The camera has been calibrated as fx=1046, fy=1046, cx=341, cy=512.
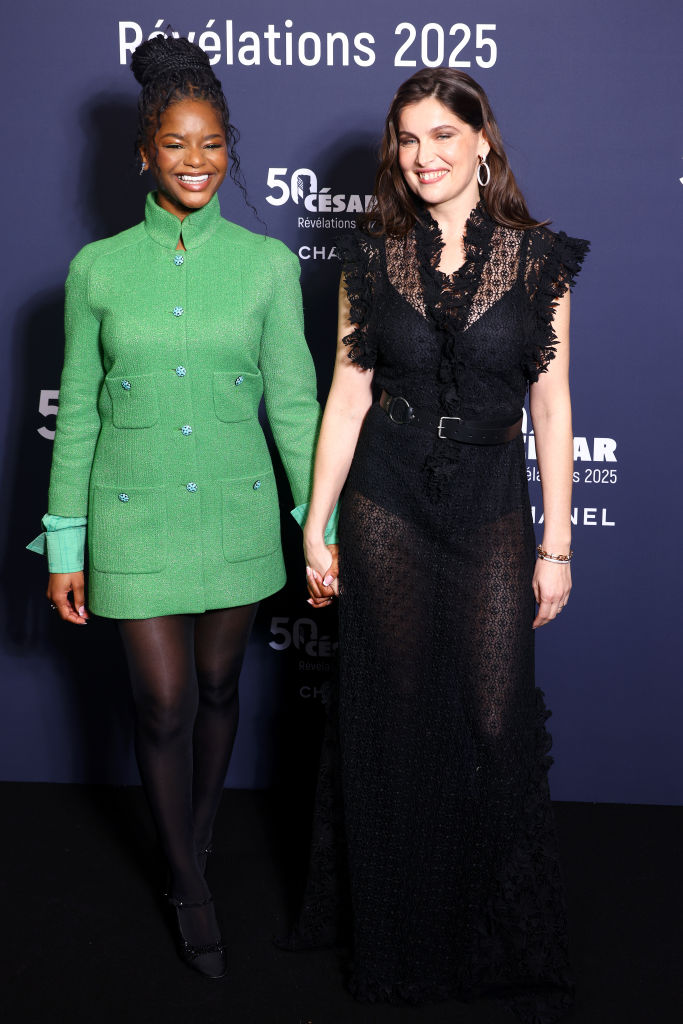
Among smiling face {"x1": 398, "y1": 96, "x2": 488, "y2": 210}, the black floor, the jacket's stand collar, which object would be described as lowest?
the black floor

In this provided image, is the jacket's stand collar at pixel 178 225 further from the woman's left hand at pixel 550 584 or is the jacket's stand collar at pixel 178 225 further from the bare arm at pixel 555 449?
the woman's left hand at pixel 550 584

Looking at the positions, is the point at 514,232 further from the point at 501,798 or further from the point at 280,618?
the point at 280,618

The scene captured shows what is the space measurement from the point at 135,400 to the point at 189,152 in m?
0.48

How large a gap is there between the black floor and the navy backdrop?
0.83ft

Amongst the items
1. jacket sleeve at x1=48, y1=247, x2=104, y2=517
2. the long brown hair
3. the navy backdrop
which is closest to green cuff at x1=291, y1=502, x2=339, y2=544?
jacket sleeve at x1=48, y1=247, x2=104, y2=517

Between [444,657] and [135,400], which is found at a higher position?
[135,400]

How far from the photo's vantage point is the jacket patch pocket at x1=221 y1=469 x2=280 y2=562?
2158mm

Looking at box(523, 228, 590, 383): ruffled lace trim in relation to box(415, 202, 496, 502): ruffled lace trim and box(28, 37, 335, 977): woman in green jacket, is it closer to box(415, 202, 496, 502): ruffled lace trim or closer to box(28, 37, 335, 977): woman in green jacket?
box(415, 202, 496, 502): ruffled lace trim

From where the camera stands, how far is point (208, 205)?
2064mm

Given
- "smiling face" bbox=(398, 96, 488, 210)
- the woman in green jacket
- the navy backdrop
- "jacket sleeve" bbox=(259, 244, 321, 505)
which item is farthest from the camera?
the navy backdrop

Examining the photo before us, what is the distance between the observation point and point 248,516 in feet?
7.18

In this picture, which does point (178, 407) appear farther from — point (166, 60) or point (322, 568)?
point (166, 60)

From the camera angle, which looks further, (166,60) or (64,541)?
(64,541)

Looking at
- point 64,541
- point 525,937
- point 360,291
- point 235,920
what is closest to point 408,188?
point 360,291
